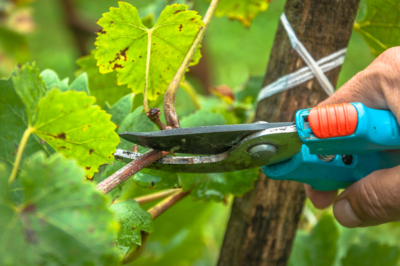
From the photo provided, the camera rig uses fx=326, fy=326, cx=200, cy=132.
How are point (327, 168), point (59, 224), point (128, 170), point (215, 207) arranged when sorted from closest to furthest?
point (59, 224)
point (128, 170)
point (327, 168)
point (215, 207)

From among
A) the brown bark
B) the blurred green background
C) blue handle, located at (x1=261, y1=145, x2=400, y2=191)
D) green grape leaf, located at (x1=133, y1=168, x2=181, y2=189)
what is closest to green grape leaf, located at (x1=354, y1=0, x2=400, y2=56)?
the brown bark

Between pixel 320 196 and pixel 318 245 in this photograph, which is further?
pixel 318 245

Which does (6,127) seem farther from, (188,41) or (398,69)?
(398,69)

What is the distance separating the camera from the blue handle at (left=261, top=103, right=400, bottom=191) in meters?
0.38

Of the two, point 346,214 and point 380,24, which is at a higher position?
point 380,24

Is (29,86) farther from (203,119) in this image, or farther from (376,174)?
(376,174)

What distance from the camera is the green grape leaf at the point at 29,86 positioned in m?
0.33

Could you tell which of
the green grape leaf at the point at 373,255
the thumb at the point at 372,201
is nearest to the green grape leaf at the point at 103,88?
the thumb at the point at 372,201

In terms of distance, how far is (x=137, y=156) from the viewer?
1.33ft

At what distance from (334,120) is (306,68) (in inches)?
7.2

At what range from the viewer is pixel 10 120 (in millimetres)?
446

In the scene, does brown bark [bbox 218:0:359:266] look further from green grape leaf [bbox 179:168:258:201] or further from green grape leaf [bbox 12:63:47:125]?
green grape leaf [bbox 12:63:47:125]

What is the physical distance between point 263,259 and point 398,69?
38 cm

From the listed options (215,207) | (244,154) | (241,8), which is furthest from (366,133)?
(215,207)
